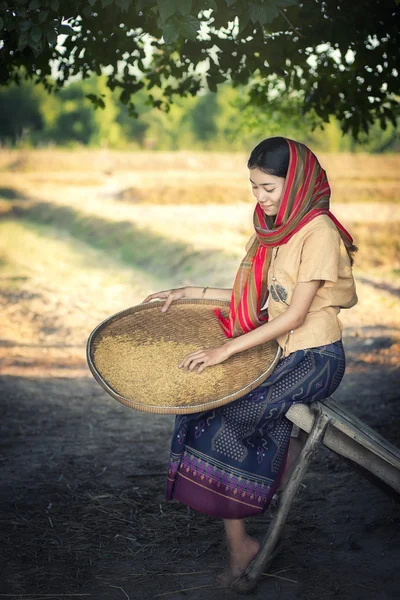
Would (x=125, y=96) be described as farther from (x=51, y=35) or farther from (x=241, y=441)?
(x=241, y=441)

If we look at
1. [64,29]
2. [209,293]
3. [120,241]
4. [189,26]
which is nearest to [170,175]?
[120,241]

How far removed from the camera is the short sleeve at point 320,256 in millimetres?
2430

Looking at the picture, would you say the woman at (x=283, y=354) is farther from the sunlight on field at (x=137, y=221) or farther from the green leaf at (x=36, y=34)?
the sunlight on field at (x=137, y=221)

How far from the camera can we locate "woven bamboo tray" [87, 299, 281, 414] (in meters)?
2.40

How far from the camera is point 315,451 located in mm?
2520

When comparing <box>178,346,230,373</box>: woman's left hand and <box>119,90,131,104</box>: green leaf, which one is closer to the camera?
<box>178,346,230,373</box>: woman's left hand

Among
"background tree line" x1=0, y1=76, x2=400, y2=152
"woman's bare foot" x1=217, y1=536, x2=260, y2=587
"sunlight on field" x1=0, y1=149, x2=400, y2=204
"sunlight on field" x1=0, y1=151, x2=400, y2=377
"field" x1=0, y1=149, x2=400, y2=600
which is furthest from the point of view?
"background tree line" x1=0, y1=76, x2=400, y2=152

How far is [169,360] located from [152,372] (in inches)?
4.4

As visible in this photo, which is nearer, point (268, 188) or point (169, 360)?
point (268, 188)

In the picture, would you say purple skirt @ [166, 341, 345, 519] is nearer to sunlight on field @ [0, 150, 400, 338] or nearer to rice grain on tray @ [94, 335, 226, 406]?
rice grain on tray @ [94, 335, 226, 406]

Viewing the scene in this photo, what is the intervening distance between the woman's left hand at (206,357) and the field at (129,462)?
0.87m

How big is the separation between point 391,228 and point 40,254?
6.69 metres

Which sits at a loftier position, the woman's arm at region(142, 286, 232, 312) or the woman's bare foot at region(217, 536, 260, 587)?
the woman's arm at region(142, 286, 232, 312)

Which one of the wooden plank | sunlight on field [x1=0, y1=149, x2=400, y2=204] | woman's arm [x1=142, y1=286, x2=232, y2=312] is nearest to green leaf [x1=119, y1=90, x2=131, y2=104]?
woman's arm [x1=142, y1=286, x2=232, y2=312]
